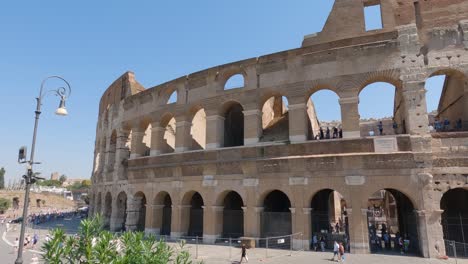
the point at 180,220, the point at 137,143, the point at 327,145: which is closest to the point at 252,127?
the point at 327,145

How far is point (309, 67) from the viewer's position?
52.0 feet

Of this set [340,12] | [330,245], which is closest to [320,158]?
[330,245]

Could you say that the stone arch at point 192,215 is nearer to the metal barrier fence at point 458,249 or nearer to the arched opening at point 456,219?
the metal barrier fence at point 458,249

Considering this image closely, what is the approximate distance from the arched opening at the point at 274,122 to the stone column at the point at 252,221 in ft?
12.2

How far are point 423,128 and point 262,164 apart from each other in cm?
737

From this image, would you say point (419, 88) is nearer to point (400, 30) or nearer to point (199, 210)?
point (400, 30)

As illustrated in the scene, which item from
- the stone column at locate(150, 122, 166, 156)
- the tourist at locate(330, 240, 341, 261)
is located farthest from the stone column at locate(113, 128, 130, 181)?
the tourist at locate(330, 240, 341, 261)

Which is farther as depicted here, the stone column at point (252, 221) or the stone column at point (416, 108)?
the stone column at point (252, 221)

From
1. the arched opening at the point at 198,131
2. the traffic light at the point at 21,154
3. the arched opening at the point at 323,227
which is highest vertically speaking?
the arched opening at the point at 198,131

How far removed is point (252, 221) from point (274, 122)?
701 centimetres

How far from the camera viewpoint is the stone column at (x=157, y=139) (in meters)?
20.4

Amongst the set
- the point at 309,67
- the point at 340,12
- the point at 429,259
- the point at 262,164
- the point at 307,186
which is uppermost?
the point at 340,12

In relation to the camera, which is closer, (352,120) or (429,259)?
(429,259)

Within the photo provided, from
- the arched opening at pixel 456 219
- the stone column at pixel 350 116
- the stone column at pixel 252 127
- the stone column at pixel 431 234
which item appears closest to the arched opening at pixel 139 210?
the stone column at pixel 252 127
